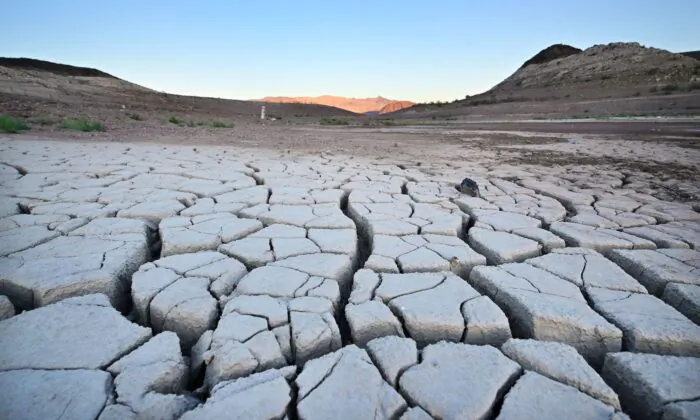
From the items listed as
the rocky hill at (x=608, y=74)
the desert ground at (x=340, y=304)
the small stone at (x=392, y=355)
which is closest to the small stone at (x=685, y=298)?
the desert ground at (x=340, y=304)

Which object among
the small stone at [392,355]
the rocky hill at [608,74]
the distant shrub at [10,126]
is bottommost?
the small stone at [392,355]

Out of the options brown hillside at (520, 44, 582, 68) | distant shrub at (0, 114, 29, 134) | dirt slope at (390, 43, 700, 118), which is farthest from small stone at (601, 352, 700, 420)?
brown hillside at (520, 44, 582, 68)

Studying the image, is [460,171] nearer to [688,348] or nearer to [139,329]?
[688,348]

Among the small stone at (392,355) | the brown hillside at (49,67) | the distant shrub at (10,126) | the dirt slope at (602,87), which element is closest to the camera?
the small stone at (392,355)

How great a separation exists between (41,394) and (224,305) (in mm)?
577

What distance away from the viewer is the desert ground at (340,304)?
3.25ft

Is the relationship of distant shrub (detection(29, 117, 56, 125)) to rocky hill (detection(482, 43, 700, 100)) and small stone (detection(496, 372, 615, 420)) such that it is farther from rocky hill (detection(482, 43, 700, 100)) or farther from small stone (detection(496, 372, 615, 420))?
rocky hill (detection(482, 43, 700, 100))

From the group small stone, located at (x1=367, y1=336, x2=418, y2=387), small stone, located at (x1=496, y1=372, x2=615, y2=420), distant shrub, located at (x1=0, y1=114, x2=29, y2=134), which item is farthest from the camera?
distant shrub, located at (x1=0, y1=114, x2=29, y2=134)

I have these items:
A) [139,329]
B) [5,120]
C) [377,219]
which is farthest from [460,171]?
[5,120]

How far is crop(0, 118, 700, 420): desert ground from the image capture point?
99 centimetres

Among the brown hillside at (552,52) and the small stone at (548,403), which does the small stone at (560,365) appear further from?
the brown hillside at (552,52)

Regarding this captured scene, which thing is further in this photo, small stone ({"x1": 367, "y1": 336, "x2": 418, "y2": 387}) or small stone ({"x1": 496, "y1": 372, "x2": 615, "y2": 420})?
small stone ({"x1": 367, "y1": 336, "x2": 418, "y2": 387})

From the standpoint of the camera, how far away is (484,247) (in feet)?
6.53

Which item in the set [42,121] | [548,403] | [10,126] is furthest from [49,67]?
[548,403]
